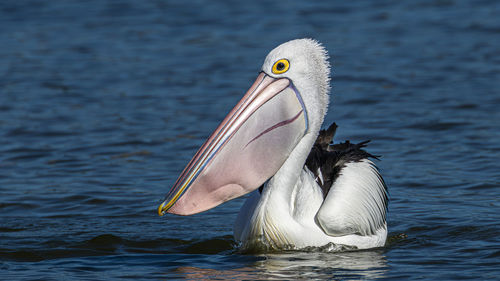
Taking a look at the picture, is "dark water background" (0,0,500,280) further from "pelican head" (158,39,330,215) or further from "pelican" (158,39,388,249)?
"pelican head" (158,39,330,215)

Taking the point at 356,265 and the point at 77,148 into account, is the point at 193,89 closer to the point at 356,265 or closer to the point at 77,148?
the point at 77,148

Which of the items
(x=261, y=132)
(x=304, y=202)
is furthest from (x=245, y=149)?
(x=304, y=202)

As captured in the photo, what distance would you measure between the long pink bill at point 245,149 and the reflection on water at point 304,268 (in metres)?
0.37

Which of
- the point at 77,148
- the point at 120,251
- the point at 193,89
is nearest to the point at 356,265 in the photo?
the point at 120,251

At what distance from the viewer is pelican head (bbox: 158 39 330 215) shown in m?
4.64

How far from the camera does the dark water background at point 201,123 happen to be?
5.11 m

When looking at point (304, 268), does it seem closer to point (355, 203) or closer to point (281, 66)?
point (355, 203)

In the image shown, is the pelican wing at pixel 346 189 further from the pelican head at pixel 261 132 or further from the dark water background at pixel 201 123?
the pelican head at pixel 261 132

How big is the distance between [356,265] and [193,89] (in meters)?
5.30

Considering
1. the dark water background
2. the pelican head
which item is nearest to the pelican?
the pelican head

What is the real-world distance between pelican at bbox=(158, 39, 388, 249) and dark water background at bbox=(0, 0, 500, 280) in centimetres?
16

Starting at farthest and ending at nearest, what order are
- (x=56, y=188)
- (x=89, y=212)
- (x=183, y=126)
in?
(x=183, y=126)
(x=56, y=188)
(x=89, y=212)

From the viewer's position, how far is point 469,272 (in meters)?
4.71

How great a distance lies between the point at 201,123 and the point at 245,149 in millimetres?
3785
